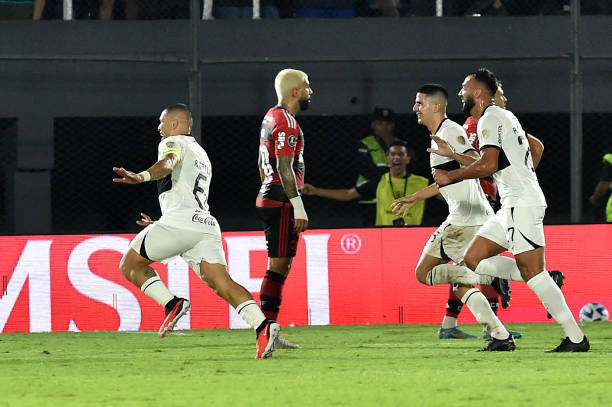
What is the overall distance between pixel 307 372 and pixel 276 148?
219 centimetres

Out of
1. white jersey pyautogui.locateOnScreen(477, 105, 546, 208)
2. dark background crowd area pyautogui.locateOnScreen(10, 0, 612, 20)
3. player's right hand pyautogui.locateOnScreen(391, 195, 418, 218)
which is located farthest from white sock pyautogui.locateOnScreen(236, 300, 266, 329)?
dark background crowd area pyautogui.locateOnScreen(10, 0, 612, 20)

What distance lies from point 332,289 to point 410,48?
433 centimetres

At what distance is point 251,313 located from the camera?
8203 millimetres

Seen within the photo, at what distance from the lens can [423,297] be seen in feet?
39.9

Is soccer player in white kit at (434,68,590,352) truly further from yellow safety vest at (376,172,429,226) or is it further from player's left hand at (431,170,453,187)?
yellow safety vest at (376,172,429,226)

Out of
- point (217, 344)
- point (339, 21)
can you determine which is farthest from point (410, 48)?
point (217, 344)

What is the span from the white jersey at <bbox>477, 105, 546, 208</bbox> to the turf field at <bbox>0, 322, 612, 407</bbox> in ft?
3.59

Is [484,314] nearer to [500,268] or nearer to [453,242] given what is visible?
[500,268]

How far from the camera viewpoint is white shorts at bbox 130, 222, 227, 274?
346 inches

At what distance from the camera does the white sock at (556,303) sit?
8.25 m

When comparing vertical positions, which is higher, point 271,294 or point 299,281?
point 271,294

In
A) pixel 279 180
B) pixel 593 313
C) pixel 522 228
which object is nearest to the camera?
pixel 522 228

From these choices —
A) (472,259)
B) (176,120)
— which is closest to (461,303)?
(472,259)

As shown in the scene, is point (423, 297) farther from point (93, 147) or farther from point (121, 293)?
point (93, 147)
